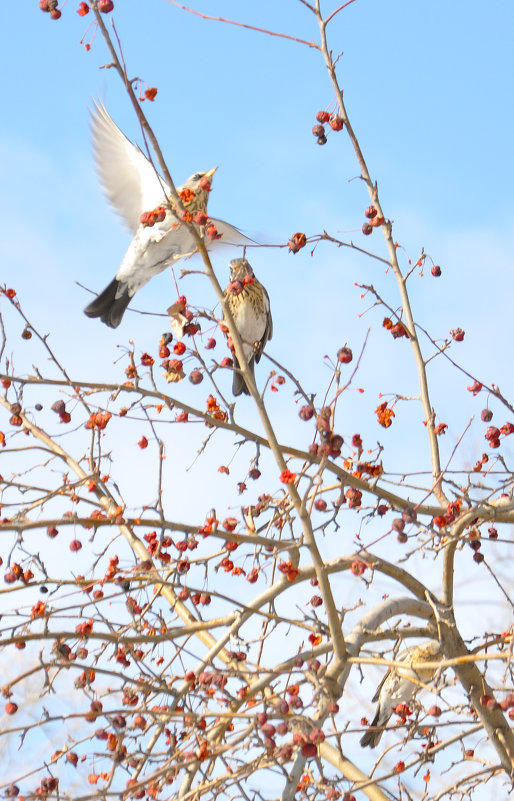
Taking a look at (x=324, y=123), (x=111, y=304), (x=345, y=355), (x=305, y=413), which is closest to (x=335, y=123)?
(x=324, y=123)

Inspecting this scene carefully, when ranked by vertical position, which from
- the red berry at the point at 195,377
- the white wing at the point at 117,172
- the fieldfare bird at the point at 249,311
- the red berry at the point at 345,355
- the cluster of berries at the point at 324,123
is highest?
the white wing at the point at 117,172

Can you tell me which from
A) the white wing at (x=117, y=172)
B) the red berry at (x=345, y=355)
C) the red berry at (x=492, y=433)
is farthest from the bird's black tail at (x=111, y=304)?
the red berry at (x=345, y=355)

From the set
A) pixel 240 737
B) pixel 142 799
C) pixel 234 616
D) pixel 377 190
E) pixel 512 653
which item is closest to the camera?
pixel 512 653

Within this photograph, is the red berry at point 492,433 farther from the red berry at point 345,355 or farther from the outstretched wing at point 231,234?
the outstretched wing at point 231,234

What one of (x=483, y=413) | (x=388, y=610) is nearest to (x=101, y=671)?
(x=388, y=610)

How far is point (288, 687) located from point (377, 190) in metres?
2.34

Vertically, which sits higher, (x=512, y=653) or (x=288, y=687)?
(x=288, y=687)

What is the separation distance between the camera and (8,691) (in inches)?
120

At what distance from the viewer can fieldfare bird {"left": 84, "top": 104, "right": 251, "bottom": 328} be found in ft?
19.5

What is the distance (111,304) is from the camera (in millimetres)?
5988

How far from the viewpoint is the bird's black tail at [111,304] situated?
591 centimetres

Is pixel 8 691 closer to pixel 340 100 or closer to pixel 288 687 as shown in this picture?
pixel 288 687

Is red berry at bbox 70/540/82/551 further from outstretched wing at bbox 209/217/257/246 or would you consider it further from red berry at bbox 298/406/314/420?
outstretched wing at bbox 209/217/257/246

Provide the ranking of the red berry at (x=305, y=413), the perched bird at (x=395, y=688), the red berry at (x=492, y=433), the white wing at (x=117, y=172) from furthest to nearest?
the white wing at (x=117, y=172)
the perched bird at (x=395, y=688)
the red berry at (x=492, y=433)
the red berry at (x=305, y=413)
